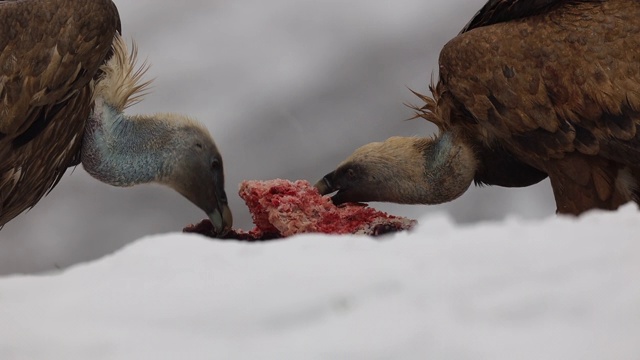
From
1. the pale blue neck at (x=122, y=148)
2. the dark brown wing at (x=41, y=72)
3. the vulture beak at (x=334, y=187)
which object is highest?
the dark brown wing at (x=41, y=72)

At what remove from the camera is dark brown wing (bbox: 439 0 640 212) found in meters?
1.74

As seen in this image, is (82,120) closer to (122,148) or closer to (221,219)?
(122,148)

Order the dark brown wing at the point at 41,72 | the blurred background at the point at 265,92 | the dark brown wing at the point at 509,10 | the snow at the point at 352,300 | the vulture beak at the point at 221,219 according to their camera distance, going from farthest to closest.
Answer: the blurred background at the point at 265,92, the vulture beak at the point at 221,219, the dark brown wing at the point at 509,10, the dark brown wing at the point at 41,72, the snow at the point at 352,300

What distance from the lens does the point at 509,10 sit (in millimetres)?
1947

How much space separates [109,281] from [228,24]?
133 cm

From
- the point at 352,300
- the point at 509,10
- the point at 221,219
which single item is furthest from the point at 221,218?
the point at 352,300

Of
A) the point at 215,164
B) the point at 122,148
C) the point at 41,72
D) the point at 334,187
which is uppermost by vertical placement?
the point at 41,72

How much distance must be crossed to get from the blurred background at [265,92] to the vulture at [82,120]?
0.92 ft

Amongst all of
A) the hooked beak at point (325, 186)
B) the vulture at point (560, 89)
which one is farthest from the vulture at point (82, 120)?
the vulture at point (560, 89)

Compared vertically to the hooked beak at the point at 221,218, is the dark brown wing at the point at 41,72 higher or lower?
higher

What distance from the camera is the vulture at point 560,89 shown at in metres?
1.74

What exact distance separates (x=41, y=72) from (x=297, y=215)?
58cm

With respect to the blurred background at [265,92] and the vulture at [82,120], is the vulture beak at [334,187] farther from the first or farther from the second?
the vulture at [82,120]

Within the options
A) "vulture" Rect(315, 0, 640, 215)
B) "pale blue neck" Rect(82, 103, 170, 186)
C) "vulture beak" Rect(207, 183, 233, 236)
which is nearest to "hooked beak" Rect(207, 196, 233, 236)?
"vulture beak" Rect(207, 183, 233, 236)
